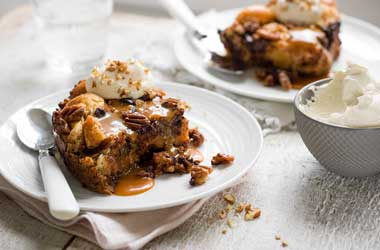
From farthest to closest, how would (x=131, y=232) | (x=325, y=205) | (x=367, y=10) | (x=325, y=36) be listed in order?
(x=367, y=10) → (x=325, y=36) → (x=325, y=205) → (x=131, y=232)

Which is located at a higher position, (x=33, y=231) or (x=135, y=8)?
(x=33, y=231)

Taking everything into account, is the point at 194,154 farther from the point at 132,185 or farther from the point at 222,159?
the point at 132,185

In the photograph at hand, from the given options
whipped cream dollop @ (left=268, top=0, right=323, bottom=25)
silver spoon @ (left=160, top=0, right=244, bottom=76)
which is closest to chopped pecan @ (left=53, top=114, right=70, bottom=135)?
silver spoon @ (left=160, top=0, right=244, bottom=76)

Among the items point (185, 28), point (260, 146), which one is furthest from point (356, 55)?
point (260, 146)

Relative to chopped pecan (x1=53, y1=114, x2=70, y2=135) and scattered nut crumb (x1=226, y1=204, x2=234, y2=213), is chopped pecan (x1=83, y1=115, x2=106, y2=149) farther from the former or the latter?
scattered nut crumb (x1=226, y1=204, x2=234, y2=213)

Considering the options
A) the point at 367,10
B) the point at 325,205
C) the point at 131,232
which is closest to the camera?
the point at 131,232

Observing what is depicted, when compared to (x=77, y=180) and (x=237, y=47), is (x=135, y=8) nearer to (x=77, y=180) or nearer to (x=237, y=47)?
(x=237, y=47)
